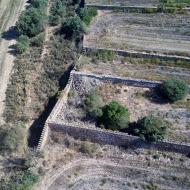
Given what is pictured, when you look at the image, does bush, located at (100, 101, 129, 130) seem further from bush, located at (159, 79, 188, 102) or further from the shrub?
bush, located at (159, 79, 188, 102)

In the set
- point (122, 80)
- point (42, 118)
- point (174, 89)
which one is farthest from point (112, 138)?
point (174, 89)

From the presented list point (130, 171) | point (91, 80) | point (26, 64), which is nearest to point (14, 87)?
point (26, 64)

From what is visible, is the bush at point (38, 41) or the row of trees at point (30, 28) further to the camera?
the bush at point (38, 41)

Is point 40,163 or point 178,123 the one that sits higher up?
point 178,123

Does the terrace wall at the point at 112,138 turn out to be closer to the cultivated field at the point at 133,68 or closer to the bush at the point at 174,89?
the bush at the point at 174,89

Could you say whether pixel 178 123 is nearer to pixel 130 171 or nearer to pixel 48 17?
pixel 130 171

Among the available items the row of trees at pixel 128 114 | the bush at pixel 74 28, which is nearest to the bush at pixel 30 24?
the bush at pixel 74 28

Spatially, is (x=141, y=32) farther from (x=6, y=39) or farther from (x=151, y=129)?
(x=6, y=39)
